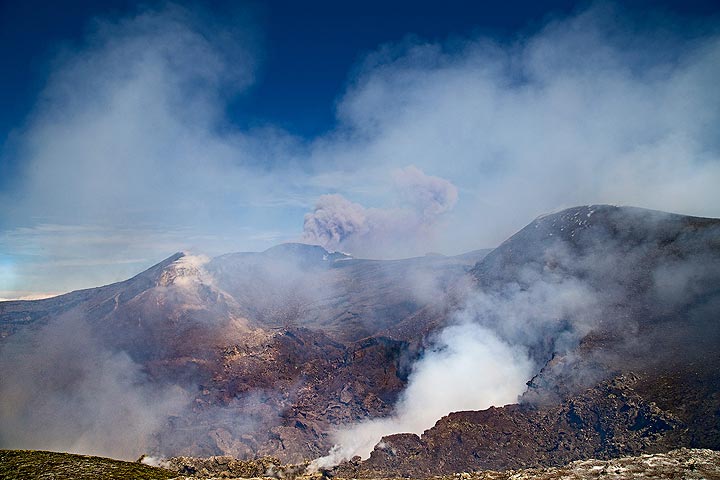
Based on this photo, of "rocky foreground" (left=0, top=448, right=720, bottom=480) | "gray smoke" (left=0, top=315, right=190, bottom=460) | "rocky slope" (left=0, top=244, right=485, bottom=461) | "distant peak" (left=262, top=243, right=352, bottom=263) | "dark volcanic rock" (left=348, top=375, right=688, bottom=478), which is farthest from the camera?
"distant peak" (left=262, top=243, right=352, bottom=263)

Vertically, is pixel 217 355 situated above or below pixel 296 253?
below

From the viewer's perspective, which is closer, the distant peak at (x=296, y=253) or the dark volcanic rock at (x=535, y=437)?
the dark volcanic rock at (x=535, y=437)

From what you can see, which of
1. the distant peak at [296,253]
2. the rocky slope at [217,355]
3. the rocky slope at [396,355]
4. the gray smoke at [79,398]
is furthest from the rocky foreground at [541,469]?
the distant peak at [296,253]

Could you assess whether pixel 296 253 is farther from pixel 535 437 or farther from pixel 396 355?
pixel 535 437

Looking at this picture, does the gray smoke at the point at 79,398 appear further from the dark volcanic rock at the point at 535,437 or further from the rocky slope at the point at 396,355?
the dark volcanic rock at the point at 535,437

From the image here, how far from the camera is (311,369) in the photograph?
89.0 metres

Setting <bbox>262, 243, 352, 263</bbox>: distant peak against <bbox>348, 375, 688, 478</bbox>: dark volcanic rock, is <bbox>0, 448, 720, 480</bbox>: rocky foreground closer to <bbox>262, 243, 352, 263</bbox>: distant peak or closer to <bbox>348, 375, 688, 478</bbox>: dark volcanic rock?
<bbox>348, 375, 688, 478</bbox>: dark volcanic rock

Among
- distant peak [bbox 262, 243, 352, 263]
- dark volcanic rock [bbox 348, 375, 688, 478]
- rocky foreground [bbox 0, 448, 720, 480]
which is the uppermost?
distant peak [bbox 262, 243, 352, 263]

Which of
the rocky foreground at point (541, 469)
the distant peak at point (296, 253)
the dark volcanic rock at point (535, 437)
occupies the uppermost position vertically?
the distant peak at point (296, 253)

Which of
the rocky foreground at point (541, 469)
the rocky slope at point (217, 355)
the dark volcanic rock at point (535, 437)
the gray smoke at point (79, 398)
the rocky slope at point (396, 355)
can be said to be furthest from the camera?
the gray smoke at point (79, 398)

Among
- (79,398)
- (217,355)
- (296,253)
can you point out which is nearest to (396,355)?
(217,355)

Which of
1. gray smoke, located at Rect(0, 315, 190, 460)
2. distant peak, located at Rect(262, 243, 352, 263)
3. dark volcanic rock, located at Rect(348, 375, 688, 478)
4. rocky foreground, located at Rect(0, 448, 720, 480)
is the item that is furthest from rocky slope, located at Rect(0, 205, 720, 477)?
distant peak, located at Rect(262, 243, 352, 263)

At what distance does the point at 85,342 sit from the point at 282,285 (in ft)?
215

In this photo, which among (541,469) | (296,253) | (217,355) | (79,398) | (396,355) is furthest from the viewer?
(296,253)
